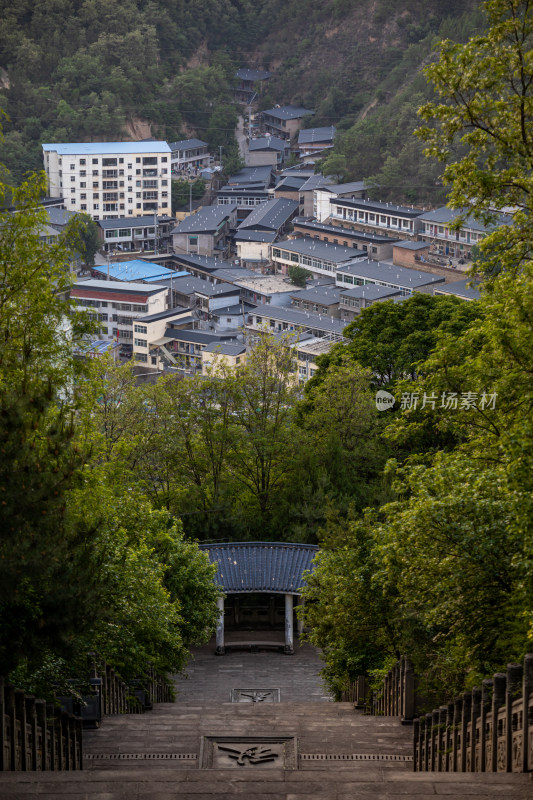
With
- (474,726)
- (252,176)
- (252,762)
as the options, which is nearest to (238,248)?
(252,176)

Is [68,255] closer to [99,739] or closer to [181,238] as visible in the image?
[99,739]

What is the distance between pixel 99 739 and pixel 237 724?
3.79 feet

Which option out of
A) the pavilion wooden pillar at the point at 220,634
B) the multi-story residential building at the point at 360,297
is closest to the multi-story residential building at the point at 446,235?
the multi-story residential building at the point at 360,297

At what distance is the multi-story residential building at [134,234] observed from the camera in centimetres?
6159

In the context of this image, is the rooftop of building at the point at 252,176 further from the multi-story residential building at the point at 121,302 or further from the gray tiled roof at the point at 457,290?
the gray tiled roof at the point at 457,290

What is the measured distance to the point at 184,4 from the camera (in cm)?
8112

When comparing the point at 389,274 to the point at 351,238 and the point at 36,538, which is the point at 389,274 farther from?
the point at 36,538

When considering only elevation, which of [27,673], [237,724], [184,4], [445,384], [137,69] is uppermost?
[184,4]

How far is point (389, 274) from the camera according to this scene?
5094cm

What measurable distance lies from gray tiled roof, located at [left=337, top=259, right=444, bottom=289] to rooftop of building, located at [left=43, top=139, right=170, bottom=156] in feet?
61.7

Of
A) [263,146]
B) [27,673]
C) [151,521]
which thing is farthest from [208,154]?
[27,673]

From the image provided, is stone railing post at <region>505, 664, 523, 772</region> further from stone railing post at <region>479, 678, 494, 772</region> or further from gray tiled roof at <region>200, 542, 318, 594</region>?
gray tiled roof at <region>200, 542, 318, 594</region>

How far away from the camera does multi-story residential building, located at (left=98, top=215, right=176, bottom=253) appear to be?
6159 centimetres

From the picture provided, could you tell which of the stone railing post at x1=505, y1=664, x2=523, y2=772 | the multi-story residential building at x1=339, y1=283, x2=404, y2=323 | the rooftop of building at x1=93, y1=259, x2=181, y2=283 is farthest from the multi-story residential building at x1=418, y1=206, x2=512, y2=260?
the stone railing post at x1=505, y1=664, x2=523, y2=772
